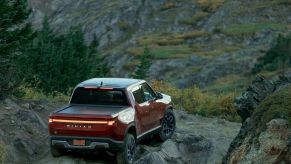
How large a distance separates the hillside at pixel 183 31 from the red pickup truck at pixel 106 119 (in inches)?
1914

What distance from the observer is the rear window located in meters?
13.6

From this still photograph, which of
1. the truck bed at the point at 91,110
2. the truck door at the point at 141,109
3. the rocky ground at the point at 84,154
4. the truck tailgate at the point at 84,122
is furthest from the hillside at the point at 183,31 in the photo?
the truck tailgate at the point at 84,122

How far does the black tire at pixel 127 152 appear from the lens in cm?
1290

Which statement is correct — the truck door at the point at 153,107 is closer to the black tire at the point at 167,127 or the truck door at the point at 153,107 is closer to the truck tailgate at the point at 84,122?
the black tire at the point at 167,127

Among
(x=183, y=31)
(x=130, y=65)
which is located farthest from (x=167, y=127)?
(x=183, y=31)

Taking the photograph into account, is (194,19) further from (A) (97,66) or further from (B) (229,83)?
(A) (97,66)

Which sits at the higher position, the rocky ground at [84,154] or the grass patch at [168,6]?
the rocky ground at [84,154]

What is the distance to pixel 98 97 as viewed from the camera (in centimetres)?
1373

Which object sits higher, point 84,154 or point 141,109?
point 141,109

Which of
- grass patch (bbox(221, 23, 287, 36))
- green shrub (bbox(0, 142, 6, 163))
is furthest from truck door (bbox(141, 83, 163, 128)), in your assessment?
grass patch (bbox(221, 23, 287, 36))

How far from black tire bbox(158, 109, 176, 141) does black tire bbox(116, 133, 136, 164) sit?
2234mm

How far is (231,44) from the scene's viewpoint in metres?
80.4

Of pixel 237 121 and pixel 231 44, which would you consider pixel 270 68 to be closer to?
pixel 231 44

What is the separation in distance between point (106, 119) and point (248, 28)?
73816mm
